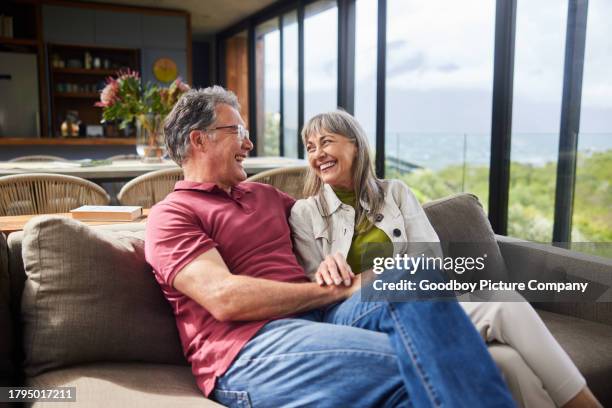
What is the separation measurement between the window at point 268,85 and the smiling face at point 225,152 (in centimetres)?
534

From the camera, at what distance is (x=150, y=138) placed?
12.3 ft

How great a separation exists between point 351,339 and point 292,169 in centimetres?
180

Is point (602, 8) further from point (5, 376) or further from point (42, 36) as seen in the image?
point (42, 36)

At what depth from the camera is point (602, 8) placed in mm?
2971

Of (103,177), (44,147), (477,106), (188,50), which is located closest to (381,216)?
(103,177)

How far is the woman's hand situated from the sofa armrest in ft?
2.87

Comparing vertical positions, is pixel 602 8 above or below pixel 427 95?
above

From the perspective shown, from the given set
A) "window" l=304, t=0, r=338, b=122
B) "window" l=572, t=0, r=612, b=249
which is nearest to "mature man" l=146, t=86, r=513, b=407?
"window" l=572, t=0, r=612, b=249

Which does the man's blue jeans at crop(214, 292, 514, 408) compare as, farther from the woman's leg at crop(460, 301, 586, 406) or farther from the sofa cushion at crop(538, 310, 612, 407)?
the sofa cushion at crop(538, 310, 612, 407)

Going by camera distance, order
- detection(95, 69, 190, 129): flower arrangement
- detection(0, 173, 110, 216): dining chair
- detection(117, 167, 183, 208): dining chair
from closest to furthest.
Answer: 1. detection(0, 173, 110, 216): dining chair
2. detection(117, 167, 183, 208): dining chair
3. detection(95, 69, 190, 129): flower arrangement

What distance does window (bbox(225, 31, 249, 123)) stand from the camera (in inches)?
313

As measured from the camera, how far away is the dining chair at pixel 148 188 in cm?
274

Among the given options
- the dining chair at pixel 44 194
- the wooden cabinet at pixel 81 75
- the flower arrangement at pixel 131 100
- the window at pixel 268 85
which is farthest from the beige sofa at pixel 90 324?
the wooden cabinet at pixel 81 75

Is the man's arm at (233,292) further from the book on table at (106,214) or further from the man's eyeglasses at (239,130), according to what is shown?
the book on table at (106,214)
